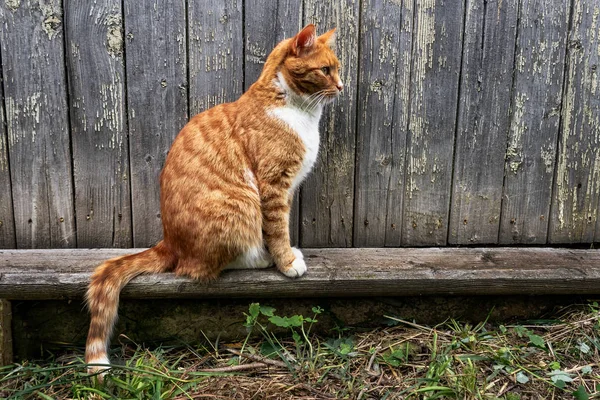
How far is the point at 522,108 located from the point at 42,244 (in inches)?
90.8

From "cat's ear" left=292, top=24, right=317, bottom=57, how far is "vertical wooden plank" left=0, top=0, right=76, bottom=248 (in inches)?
40.3

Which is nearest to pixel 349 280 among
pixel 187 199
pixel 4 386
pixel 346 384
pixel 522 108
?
pixel 346 384

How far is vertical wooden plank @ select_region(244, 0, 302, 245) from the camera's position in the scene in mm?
2359

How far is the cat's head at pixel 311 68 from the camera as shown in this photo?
2.12 m

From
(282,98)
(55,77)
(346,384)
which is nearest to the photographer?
(346,384)

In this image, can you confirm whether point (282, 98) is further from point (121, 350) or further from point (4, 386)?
point (4, 386)

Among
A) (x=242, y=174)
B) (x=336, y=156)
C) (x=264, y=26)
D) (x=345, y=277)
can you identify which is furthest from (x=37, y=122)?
(x=345, y=277)

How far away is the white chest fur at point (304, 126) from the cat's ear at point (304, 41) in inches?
8.8

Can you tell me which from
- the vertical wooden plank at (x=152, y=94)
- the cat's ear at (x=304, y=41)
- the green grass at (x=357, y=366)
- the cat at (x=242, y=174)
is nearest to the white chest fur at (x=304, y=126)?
the cat at (x=242, y=174)

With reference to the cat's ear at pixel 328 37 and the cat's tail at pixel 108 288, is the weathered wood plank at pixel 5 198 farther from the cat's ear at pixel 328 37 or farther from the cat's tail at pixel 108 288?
the cat's ear at pixel 328 37

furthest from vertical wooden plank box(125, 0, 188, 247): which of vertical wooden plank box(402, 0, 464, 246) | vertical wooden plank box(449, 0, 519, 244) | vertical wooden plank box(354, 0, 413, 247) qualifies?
vertical wooden plank box(449, 0, 519, 244)

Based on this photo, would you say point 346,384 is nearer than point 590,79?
Yes

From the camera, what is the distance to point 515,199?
2.61 metres

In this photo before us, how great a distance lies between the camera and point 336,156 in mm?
2525
